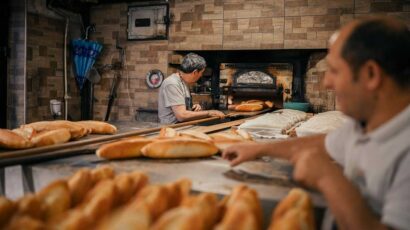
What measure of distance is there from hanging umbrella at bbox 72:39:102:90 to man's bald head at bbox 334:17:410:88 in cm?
602

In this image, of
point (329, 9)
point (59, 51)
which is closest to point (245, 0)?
point (329, 9)

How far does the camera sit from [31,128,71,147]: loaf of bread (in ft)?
6.23

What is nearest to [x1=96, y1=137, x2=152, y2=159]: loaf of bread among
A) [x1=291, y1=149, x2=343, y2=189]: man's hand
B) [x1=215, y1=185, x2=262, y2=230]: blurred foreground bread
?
[x1=215, y1=185, x2=262, y2=230]: blurred foreground bread

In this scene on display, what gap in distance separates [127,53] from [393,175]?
20.3 feet

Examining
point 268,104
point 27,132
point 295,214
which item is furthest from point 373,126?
point 268,104

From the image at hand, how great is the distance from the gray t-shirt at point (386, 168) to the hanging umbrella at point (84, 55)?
19.6 feet

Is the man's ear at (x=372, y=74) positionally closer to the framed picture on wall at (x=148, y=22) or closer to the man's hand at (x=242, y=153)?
the man's hand at (x=242, y=153)

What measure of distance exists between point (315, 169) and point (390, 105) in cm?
31

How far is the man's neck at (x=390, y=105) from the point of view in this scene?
3.57 ft

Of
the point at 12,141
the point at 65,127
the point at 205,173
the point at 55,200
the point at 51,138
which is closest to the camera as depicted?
the point at 55,200

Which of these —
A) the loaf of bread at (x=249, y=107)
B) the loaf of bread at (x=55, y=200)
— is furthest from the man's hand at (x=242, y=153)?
the loaf of bread at (x=249, y=107)

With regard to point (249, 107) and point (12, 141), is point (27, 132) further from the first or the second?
point (249, 107)

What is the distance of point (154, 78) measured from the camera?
21.3 ft

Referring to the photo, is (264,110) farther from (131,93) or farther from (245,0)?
(131,93)
